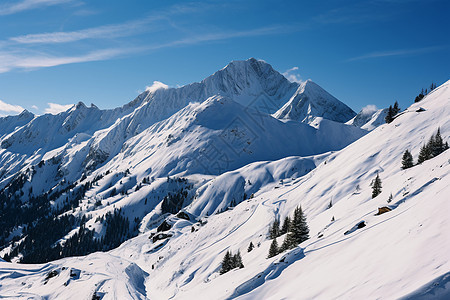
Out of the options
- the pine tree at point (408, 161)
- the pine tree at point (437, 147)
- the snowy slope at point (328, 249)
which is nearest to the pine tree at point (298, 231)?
the snowy slope at point (328, 249)

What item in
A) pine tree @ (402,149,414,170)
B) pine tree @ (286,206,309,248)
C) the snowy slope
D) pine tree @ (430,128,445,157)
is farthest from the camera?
pine tree @ (402,149,414,170)

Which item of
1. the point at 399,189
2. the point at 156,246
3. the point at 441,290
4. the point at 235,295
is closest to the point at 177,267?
the point at 156,246

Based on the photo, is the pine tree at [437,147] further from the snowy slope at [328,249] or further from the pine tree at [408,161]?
the snowy slope at [328,249]

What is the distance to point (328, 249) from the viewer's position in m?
20.9

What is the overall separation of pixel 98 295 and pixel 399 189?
46.9m

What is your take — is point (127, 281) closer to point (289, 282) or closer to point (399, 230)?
point (289, 282)

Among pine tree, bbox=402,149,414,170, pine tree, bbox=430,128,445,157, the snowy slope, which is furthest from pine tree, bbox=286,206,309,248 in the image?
pine tree, bbox=402,149,414,170

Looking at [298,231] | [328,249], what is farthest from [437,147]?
[328,249]

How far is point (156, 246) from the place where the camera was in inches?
3285

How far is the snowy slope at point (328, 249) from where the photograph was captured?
543 inches

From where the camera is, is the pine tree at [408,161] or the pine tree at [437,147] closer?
the pine tree at [437,147]

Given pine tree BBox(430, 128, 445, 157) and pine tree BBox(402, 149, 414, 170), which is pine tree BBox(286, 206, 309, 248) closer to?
pine tree BBox(430, 128, 445, 157)

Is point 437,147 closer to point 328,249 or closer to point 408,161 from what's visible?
point 408,161

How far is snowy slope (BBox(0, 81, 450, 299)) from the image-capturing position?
1380 cm
